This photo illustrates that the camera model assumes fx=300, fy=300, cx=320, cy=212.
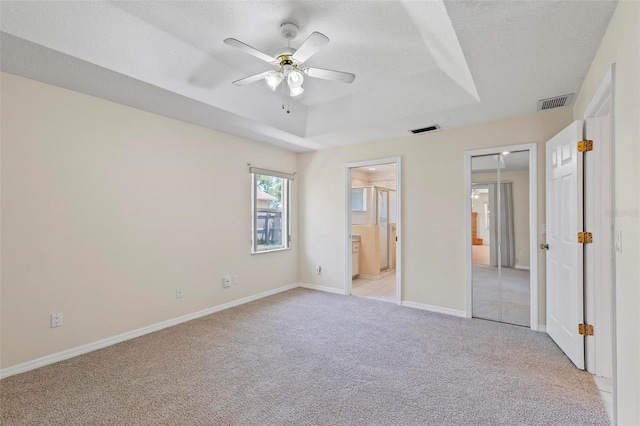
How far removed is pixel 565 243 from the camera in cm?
269

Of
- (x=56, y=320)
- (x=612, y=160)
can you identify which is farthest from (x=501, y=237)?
(x=56, y=320)

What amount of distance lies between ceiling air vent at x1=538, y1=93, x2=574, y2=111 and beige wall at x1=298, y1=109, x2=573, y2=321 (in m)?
0.20

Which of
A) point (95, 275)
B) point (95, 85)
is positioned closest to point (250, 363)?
point (95, 275)

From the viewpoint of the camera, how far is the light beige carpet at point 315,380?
192cm

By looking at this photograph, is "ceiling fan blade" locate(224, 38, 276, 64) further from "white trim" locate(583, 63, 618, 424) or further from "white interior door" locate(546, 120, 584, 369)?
"white interior door" locate(546, 120, 584, 369)

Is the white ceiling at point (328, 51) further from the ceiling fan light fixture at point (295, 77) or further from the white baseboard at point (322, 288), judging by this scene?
the white baseboard at point (322, 288)

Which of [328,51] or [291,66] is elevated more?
[328,51]

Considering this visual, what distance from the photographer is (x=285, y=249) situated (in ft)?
16.7

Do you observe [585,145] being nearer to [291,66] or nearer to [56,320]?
[291,66]

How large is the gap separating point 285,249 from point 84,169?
2975 mm

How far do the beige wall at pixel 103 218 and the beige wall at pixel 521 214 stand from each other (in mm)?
3556

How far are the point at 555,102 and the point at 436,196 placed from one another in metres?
1.55

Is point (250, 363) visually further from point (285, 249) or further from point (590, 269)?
point (590, 269)

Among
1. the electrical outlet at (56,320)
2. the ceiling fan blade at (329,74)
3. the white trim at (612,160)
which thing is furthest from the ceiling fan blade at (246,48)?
the electrical outlet at (56,320)
